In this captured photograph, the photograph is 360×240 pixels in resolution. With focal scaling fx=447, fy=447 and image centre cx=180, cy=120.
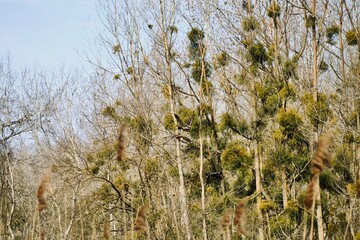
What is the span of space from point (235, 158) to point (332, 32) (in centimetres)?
312

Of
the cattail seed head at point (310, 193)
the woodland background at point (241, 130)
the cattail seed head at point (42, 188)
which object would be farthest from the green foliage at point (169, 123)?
the cattail seed head at point (310, 193)

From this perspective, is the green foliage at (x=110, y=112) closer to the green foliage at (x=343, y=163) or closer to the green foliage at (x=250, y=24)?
the green foliage at (x=250, y=24)

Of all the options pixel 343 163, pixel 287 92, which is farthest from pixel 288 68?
pixel 343 163

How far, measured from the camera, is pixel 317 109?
8.12 meters

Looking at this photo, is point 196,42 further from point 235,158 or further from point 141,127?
point 235,158

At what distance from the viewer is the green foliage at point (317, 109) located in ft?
26.4

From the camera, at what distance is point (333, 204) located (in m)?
9.55

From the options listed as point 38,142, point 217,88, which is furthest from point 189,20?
point 38,142

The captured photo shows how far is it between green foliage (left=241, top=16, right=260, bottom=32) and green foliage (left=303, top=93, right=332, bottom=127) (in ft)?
7.67

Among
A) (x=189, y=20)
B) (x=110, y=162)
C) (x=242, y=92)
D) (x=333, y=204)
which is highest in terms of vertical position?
(x=189, y=20)

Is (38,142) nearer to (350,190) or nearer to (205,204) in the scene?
(205,204)

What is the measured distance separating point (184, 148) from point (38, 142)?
8167mm

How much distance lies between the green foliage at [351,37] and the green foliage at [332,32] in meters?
0.50

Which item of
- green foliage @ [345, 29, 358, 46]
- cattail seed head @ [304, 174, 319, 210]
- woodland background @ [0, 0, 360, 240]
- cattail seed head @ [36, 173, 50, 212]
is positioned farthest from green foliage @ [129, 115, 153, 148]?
cattail seed head @ [304, 174, 319, 210]
